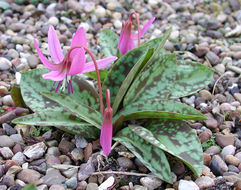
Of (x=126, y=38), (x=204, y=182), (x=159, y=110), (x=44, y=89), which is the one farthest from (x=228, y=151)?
(x=44, y=89)

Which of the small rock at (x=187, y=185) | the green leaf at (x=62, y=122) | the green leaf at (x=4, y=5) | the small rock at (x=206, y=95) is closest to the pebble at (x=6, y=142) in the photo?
the green leaf at (x=62, y=122)

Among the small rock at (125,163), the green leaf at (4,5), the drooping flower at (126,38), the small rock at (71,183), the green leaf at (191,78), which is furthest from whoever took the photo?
the green leaf at (4,5)

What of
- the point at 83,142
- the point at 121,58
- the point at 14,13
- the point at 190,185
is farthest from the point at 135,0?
the point at 190,185

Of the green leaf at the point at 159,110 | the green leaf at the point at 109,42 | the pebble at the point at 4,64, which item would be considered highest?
the green leaf at the point at 109,42

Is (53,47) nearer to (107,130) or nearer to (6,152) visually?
(107,130)

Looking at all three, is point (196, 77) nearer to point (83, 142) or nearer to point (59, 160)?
point (83, 142)

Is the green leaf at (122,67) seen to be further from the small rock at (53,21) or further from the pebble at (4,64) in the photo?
the small rock at (53,21)

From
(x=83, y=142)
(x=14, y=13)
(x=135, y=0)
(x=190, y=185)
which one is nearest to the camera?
(x=190, y=185)
